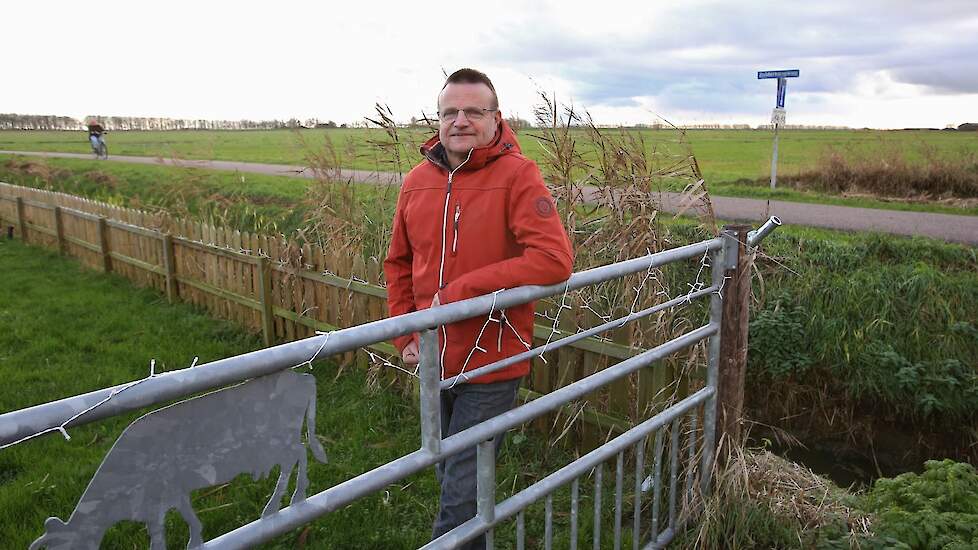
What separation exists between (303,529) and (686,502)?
1.82 meters

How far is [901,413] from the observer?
5504 millimetres

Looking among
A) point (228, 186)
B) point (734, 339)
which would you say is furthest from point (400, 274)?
point (228, 186)

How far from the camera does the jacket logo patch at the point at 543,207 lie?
2.21 m

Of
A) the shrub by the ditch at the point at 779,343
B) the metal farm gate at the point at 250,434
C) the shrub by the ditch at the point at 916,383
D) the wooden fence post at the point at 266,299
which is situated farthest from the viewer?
the wooden fence post at the point at 266,299

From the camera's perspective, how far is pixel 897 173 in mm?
13195

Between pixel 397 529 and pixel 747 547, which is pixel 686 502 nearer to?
pixel 747 547

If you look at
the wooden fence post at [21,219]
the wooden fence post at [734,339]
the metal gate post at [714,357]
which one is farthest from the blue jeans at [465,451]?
the wooden fence post at [21,219]

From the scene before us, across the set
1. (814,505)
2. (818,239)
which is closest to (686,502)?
(814,505)

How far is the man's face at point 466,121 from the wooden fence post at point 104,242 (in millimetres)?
8251

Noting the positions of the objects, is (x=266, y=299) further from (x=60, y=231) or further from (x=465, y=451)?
(x=60, y=231)

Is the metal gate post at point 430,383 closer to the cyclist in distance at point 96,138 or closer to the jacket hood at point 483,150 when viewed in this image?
the jacket hood at point 483,150

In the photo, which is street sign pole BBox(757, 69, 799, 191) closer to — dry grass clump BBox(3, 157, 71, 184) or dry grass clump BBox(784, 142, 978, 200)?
dry grass clump BBox(784, 142, 978, 200)

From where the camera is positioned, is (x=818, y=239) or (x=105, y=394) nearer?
(x=105, y=394)

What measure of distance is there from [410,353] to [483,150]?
74 cm
